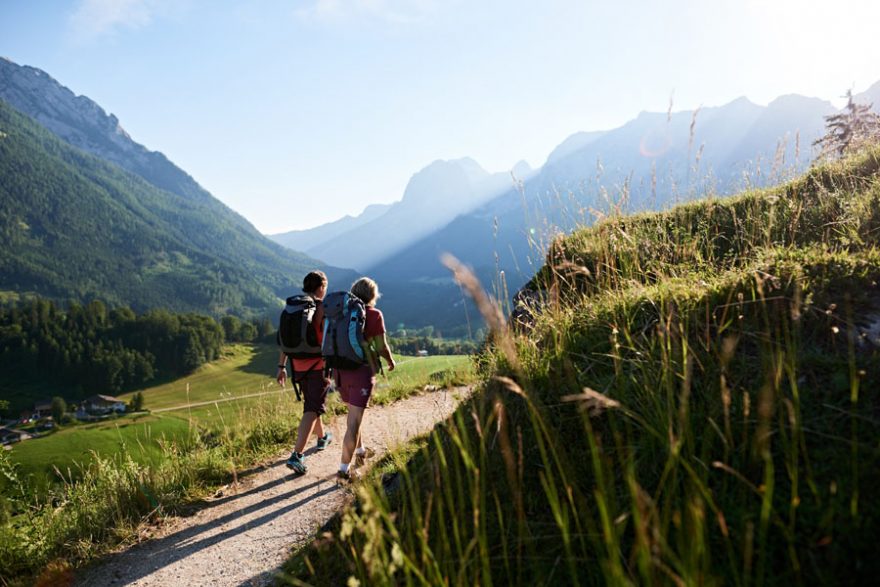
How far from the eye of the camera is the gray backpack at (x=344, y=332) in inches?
234

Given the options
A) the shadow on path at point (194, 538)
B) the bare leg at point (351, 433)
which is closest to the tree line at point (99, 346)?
the shadow on path at point (194, 538)

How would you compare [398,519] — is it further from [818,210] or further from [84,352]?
[84,352]

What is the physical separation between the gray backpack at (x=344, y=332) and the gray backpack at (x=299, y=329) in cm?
81

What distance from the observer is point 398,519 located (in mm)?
3447

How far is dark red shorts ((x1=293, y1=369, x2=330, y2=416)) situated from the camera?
6973 millimetres

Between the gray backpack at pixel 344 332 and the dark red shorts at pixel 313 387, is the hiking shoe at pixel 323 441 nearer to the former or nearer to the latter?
the dark red shorts at pixel 313 387

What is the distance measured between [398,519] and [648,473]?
79.8 inches

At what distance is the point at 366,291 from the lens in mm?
6457

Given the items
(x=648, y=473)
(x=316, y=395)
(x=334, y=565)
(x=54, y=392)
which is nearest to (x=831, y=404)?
(x=648, y=473)

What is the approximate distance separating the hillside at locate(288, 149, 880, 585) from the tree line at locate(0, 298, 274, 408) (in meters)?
140

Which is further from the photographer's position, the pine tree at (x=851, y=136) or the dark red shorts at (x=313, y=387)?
the pine tree at (x=851, y=136)

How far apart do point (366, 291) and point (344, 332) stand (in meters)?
0.80

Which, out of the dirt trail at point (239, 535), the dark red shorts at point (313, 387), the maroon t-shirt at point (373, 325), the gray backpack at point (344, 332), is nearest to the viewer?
the dirt trail at point (239, 535)

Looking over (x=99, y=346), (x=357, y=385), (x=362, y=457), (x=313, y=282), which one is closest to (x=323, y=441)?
(x=362, y=457)
